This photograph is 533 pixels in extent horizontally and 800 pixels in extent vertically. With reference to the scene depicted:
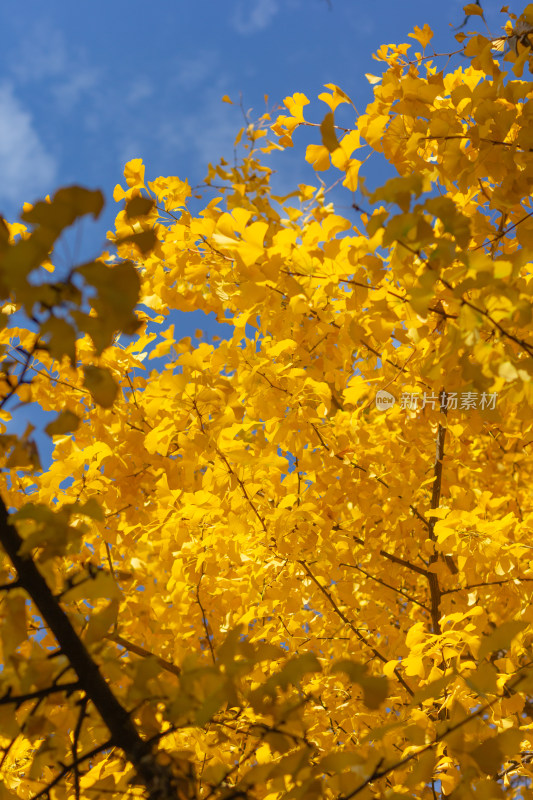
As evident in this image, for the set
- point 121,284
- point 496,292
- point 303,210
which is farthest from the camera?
point 303,210

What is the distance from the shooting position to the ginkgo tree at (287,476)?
102cm

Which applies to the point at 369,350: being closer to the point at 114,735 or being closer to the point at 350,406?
the point at 350,406

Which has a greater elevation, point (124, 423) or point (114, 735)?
point (124, 423)

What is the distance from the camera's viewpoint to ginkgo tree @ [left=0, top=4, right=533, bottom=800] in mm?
1021

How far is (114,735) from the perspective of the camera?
106 cm

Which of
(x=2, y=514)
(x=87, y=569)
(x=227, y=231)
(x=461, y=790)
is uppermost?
(x=227, y=231)

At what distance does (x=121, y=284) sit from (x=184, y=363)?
1200 millimetres

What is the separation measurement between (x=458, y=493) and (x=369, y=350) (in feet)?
2.22

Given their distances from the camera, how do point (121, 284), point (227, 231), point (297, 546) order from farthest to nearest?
1. point (297, 546)
2. point (227, 231)
3. point (121, 284)

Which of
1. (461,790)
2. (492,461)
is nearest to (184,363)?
(461,790)

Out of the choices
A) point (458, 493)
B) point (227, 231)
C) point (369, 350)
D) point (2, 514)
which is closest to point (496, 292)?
point (227, 231)

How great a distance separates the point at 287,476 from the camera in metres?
2.39

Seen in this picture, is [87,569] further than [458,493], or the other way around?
[458,493]

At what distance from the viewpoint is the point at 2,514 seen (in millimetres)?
1042
